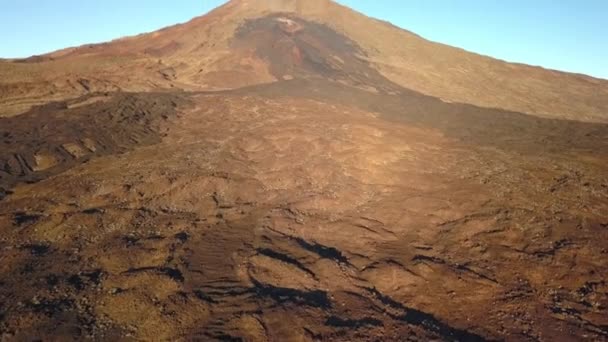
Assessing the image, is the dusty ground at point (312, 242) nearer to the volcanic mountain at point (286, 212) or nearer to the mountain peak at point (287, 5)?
the volcanic mountain at point (286, 212)

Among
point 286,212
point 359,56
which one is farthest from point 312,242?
point 359,56

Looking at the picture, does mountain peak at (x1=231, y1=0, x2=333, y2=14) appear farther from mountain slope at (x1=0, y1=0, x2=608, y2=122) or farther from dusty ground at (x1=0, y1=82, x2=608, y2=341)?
dusty ground at (x1=0, y1=82, x2=608, y2=341)

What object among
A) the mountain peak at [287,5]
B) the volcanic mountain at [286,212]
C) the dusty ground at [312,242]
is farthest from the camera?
the mountain peak at [287,5]

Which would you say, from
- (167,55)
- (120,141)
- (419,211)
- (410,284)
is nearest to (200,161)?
(120,141)

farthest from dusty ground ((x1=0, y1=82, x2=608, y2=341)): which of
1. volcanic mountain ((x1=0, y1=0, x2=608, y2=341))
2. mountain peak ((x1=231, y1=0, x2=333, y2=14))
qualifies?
mountain peak ((x1=231, y1=0, x2=333, y2=14))

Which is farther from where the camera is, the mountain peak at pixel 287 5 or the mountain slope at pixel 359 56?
the mountain peak at pixel 287 5

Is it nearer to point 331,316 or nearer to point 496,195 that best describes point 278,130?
point 496,195

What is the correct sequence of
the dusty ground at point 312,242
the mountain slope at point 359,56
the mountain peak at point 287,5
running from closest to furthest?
the dusty ground at point 312,242
the mountain slope at point 359,56
the mountain peak at point 287,5

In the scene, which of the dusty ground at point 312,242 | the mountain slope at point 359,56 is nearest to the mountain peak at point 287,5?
the mountain slope at point 359,56
